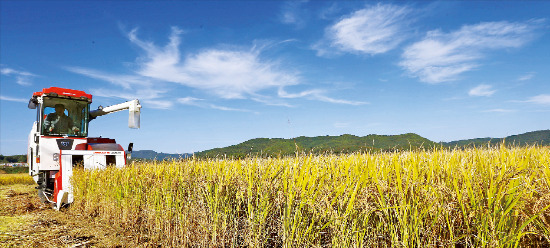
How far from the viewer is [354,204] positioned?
3055 mm

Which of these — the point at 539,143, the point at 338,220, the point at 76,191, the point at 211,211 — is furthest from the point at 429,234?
the point at 76,191

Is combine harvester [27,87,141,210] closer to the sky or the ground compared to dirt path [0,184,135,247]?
closer to the sky

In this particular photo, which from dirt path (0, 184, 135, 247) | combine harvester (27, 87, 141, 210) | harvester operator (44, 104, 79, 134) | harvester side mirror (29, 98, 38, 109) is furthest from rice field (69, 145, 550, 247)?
harvester side mirror (29, 98, 38, 109)

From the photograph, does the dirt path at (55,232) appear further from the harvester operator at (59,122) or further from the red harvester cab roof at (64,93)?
the red harvester cab roof at (64,93)

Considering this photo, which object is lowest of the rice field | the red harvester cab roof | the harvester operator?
the rice field

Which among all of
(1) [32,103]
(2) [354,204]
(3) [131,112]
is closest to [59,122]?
(1) [32,103]

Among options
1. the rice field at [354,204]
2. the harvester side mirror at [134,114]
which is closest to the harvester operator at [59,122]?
the harvester side mirror at [134,114]

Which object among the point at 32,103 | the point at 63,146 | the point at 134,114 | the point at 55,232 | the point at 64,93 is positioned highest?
the point at 64,93

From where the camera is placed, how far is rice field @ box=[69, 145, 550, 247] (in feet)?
8.50

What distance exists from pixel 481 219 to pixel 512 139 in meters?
5.64

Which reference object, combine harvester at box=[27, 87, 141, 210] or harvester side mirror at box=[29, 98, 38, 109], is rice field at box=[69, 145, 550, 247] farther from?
harvester side mirror at box=[29, 98, 38, 109]

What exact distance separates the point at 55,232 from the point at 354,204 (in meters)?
6.28

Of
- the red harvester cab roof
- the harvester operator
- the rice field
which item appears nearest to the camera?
the rice field

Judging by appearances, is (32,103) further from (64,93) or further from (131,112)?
(131,112)
